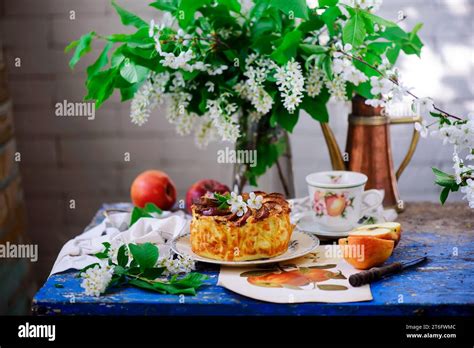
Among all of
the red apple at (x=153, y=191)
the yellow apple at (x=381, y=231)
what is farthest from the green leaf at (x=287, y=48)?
the red apple at (x=153, y=191)

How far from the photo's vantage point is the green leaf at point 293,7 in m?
1.30

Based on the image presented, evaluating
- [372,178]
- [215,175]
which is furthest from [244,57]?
[215,175]

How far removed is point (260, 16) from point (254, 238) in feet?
1.56

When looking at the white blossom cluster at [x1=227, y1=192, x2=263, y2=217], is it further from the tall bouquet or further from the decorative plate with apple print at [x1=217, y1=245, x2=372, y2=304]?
the tall bouquet

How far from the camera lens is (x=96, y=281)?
3.72ft

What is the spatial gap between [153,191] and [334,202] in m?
0.47

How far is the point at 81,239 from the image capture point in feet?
4.67

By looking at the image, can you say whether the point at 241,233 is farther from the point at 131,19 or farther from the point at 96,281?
the point at 131,19

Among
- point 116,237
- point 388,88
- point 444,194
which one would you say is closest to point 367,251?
point 444,194

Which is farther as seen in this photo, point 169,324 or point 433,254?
point 433,254

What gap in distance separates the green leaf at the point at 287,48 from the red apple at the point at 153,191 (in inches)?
17.6

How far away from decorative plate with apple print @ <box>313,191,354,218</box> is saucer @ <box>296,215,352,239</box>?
0.04 meters

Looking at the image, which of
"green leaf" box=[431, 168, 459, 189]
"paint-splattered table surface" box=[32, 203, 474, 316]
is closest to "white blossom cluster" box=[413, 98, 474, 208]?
"green leaf" box=[431, 168, 459, 189]

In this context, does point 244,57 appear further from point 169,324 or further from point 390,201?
point 169,324
